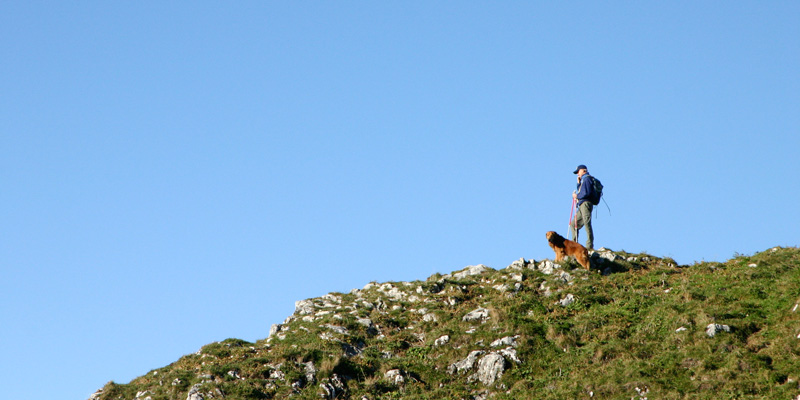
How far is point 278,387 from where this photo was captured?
2302cm

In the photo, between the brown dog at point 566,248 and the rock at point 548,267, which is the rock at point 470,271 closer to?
the rock at point 548,267

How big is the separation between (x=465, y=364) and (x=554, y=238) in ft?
28.3

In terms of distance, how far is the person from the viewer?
104ft

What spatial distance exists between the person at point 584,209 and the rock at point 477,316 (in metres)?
7.47

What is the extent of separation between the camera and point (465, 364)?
23.5 metres

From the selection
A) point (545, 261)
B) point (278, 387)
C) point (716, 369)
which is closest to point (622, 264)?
point (545, 261)

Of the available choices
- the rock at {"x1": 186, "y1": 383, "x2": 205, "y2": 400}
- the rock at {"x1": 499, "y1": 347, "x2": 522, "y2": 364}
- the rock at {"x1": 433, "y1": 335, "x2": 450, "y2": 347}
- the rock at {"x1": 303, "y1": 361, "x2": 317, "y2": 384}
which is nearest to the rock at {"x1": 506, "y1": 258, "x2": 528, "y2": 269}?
the rock at {"x1": 433, "y1": 335, "x2": 450, "y2": 347}

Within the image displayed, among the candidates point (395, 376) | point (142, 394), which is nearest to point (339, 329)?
point (395, 376)

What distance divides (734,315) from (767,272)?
3.93 metres

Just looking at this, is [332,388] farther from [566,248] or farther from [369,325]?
[566,248]

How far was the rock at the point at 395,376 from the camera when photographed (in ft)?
75.4

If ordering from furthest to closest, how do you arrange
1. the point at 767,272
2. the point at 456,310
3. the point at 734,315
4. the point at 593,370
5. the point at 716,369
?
the point at 456,310 < the point at 767,272 < the point at 734,315 < the point at 593,370 < the point at 716,369

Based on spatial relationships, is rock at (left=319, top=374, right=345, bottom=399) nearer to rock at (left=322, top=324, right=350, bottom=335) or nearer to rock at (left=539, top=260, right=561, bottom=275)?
rock at (left=322, top=324, right=350, bottom=335)

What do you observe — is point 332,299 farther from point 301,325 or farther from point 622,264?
point 622,264
